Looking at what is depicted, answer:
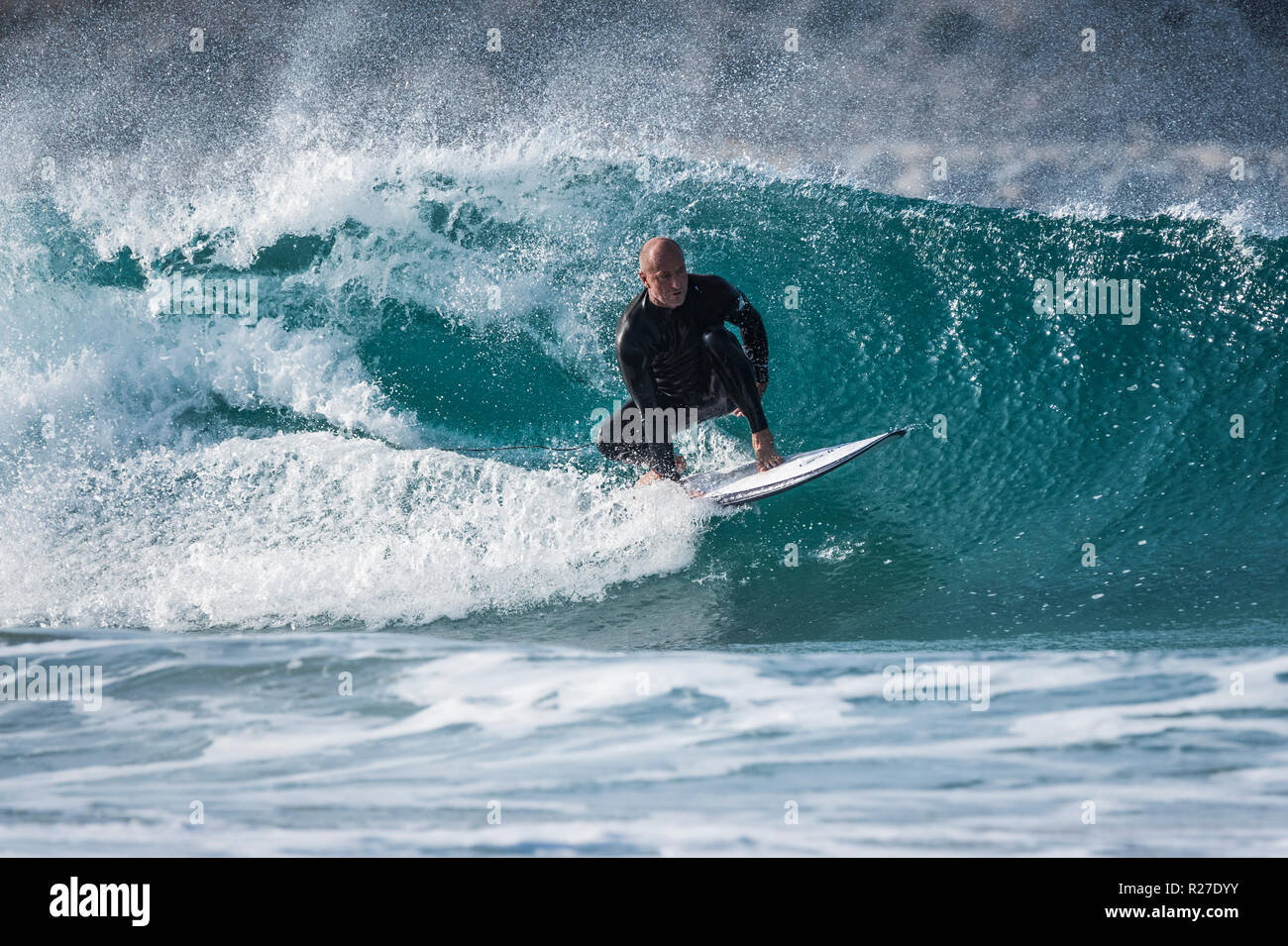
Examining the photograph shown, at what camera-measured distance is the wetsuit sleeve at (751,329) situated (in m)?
4.84

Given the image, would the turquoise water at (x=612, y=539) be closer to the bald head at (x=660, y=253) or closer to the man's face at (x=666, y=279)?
the man's face at (x=666, y=279)

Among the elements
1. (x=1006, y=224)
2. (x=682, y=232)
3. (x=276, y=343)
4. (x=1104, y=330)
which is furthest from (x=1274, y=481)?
(x=276, y=343)

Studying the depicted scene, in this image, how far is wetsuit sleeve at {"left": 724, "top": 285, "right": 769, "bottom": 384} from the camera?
15.9ft

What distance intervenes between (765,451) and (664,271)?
968 millimetres

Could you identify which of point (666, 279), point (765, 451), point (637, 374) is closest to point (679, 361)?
point (637, 374)

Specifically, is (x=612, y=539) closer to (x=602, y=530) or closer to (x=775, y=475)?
(x=602, y=530)

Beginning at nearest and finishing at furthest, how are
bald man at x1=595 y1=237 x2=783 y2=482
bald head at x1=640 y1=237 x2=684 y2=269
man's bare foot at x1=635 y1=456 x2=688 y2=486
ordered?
bald head at x1=640 y1=237 x2=684 y2=269 → bald man at x1=595 y1=237 x2=783 y2=482 → man's bare foot at x1=635 y1=456 x2=688 y2=486

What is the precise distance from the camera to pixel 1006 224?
22.4 feet

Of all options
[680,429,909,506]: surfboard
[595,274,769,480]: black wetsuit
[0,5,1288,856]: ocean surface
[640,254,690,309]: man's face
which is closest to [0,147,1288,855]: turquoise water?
[0,5,1288,856]: ocean surface

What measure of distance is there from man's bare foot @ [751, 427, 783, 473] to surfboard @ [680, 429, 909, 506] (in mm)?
28

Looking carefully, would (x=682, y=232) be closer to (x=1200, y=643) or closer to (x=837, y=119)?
(x=1200, y=643)

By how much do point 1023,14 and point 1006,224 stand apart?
24.1 ft

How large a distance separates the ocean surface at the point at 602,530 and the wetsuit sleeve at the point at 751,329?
2.40 ft

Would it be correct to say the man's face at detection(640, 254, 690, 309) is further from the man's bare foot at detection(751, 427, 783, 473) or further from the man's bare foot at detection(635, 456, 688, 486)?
the man's bare foot at detection(635, 456, 688, 486)
